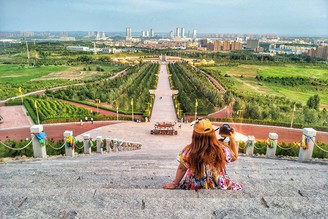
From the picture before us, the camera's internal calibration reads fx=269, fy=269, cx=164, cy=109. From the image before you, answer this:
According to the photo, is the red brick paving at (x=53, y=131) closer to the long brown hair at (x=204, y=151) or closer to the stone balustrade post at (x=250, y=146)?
the stone balustrade post at (x=250, y=146)

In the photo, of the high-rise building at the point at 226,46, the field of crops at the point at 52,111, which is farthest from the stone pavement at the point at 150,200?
the high-rise building at the point at 226,46

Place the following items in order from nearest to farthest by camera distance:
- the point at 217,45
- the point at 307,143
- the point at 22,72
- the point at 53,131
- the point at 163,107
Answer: the point at 307,143 < the point at 53,131 < the point at 163,107 < the point at 22,72 < the point at 217,45

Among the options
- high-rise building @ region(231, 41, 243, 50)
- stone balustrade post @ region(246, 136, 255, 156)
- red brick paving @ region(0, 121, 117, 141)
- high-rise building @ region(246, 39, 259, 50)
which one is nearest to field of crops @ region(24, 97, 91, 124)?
red brick paving @ region(0, 121, 117, 141)

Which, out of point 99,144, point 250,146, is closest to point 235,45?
point 250,146

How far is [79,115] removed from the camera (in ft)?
72.6

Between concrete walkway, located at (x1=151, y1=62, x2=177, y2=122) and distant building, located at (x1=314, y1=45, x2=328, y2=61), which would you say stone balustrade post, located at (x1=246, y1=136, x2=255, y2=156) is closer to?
concrete walkway, located at (x1=151, y1=62, x2=177, y2=122)

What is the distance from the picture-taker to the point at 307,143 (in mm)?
7656

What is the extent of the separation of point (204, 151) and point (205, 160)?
120 millimetres

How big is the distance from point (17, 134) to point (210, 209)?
Answer: 18568 millimetres

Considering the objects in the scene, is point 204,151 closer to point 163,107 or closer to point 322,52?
point 163,107

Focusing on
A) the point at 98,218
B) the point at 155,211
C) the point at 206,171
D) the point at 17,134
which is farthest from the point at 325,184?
the point at 17,134

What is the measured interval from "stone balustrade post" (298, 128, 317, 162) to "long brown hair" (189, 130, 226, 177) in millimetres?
5478

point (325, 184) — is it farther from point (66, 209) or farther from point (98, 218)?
point (66, 209)

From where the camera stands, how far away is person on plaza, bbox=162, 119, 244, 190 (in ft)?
10.3
